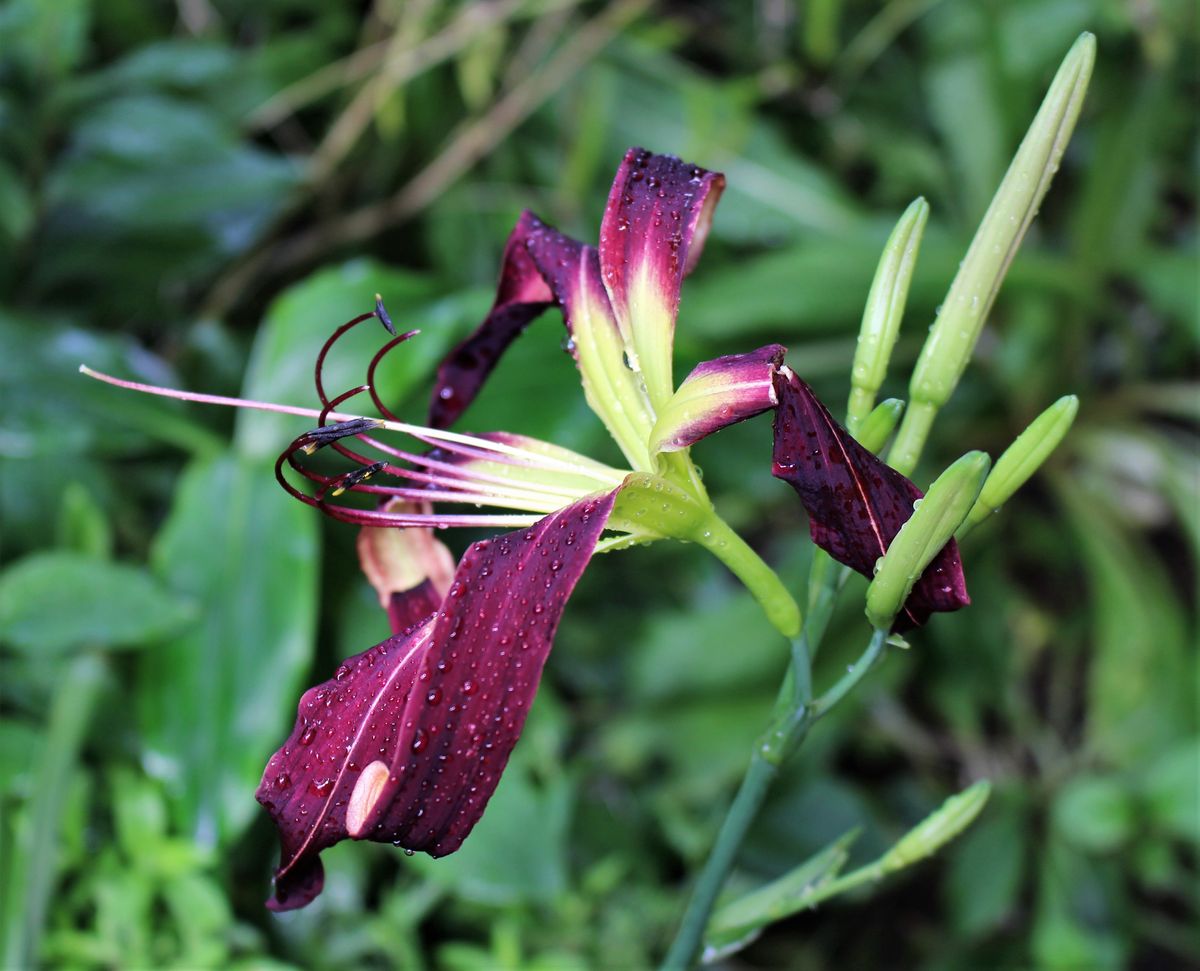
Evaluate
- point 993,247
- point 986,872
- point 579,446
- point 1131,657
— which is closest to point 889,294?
point 993,247

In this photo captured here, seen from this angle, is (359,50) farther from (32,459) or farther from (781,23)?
(32,459)

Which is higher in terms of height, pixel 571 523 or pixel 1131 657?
pixel 571 523

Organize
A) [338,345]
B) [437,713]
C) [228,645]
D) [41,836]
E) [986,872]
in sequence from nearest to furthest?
[437,713] → [41,836] → [228,645] → [338,345] → [986,872]

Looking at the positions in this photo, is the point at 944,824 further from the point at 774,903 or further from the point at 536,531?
the point at 536,531

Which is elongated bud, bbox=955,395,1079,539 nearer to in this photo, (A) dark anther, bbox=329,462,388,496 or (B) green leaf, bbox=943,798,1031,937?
(A) dark anther, bbox=329,462,388,496

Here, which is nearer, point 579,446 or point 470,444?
point 470,444

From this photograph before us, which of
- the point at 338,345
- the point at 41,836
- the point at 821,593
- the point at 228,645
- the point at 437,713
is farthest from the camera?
the point at 338,345
